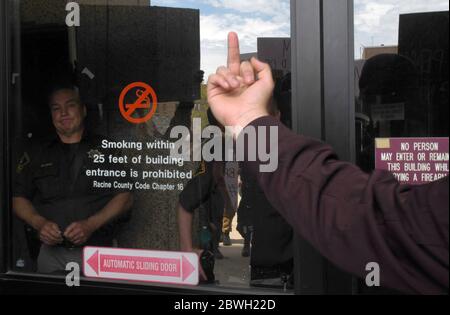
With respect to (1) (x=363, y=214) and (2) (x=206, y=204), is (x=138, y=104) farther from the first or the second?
(1) (x=363, y=214)

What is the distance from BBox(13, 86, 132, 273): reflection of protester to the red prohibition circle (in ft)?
0.61

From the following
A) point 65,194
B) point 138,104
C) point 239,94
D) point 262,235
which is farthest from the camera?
point 65,194

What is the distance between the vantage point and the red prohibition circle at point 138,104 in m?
2.05

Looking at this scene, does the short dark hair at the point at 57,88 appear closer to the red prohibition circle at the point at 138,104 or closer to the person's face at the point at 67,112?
the person's face at the point at 67,112

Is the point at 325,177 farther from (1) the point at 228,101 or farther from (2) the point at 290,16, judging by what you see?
(2) the point at 290,16

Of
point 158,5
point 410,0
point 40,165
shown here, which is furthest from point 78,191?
point 410,0

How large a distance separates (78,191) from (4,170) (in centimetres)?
33

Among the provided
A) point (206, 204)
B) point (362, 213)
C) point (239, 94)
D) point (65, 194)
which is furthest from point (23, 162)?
point (362, 213)

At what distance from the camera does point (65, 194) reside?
218 cm

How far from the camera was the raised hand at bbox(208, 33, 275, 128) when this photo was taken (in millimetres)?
1296

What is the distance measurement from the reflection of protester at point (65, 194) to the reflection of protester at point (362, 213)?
109 cm

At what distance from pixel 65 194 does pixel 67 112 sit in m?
0.35

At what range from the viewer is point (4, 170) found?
2.17 metres
